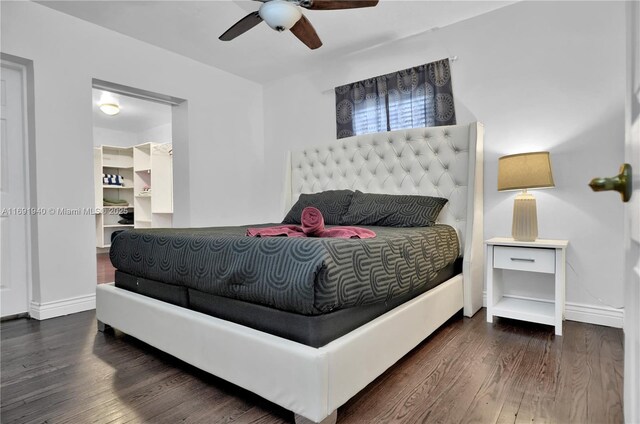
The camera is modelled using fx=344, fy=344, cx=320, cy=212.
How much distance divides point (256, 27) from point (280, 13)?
1.28 meters

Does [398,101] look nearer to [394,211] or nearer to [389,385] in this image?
[394,211]

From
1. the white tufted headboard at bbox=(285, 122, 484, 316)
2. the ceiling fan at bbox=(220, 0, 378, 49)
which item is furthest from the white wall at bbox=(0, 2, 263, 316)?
the ceiling fan at bbox=(220, 0, 378, 49)

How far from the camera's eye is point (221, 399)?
4.71 feet

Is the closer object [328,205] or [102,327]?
[102,327]

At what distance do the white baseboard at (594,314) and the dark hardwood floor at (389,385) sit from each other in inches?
5.9

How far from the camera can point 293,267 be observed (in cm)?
123

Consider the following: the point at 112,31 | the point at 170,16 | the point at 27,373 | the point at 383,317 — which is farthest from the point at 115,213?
the point at 383,317

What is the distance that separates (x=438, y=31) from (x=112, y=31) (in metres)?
2.86

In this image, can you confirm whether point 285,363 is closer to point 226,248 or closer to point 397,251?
point 226,248

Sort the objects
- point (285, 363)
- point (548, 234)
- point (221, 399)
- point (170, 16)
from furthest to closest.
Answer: point (170, 16) → point (548, 234) → point (221, 399) → point (285, 363)

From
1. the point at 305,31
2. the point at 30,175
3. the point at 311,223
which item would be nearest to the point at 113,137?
the point at 30,175

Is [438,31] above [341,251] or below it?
above

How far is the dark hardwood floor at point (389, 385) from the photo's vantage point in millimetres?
1316

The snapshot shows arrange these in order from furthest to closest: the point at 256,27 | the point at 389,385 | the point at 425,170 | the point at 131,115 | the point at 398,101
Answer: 1. the point at 131,115
2. the point at 398,101
3. the point at 256,27
4. the point at 425,170
5. the point at 389,385
